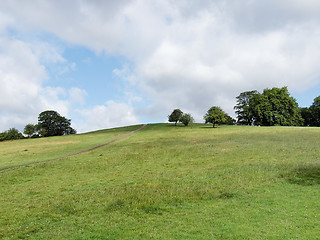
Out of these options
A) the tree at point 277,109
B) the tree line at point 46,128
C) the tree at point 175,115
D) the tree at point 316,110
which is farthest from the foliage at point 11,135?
the tree at point 316,110

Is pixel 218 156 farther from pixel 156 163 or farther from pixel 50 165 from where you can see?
pixel 50 165

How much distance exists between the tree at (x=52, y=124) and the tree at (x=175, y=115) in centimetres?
5670

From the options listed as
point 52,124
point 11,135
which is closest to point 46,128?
point 52,124

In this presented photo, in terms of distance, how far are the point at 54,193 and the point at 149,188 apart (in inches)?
304

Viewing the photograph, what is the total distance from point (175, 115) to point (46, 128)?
214 feet

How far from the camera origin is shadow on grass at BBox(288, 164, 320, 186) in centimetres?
1653

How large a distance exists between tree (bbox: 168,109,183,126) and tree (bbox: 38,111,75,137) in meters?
56.7

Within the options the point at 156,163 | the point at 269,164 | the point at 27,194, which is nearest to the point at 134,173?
the point at 156,163

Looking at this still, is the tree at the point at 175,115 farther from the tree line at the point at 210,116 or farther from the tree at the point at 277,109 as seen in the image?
the tree at the point at 277,109

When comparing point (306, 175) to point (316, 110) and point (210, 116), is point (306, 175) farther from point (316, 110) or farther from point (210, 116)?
point (316, 110)

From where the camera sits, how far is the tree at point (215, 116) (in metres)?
84.5

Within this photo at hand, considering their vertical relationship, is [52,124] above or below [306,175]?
above

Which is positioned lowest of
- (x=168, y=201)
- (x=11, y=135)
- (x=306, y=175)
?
(x=168, y=201)

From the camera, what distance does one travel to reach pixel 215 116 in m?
84.6
